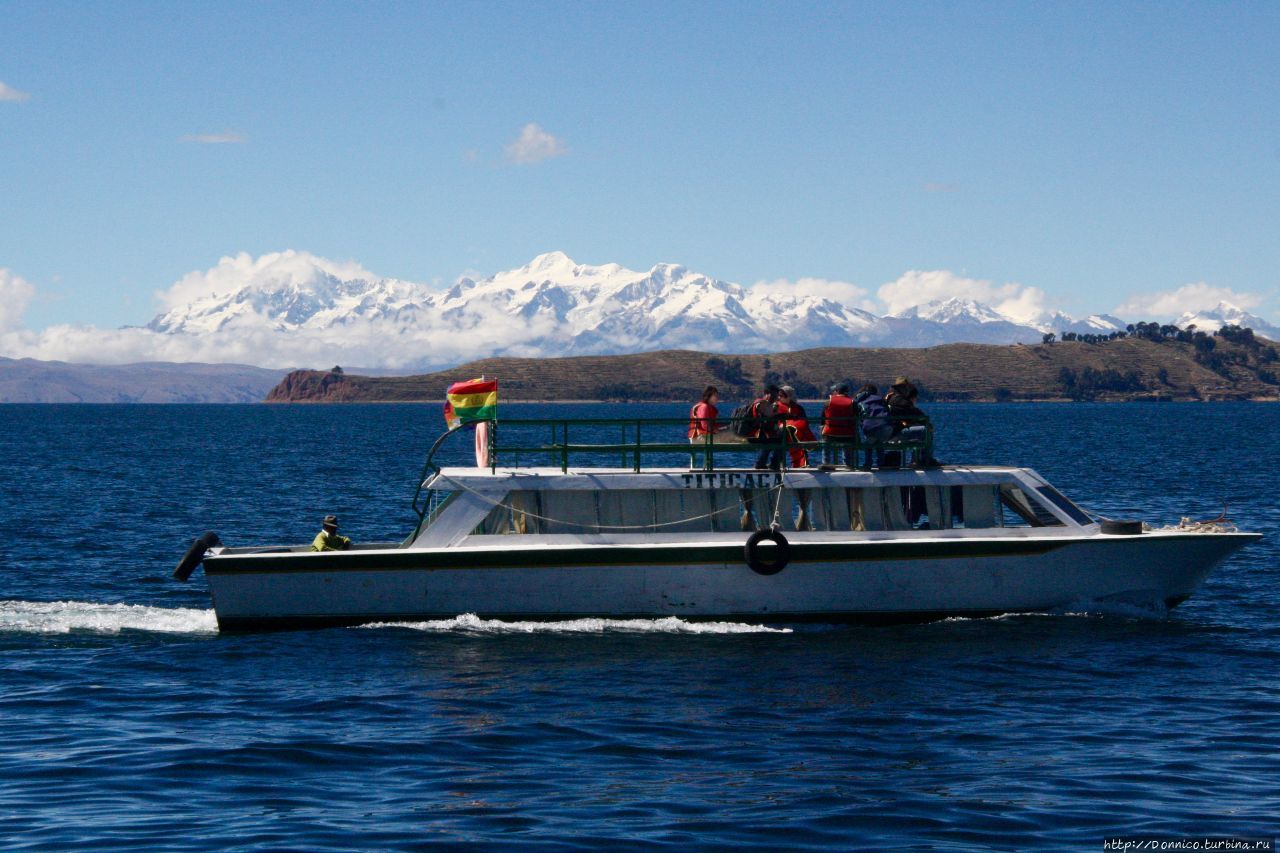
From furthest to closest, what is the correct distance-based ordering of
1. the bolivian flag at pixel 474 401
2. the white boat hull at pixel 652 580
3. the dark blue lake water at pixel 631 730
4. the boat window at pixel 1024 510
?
1. the boat window at pixel 1024 510
2. the bolivian flag at pixel 474 401
3. the white boat hull at pixel 652 580
4. the dark blue lake water at pixel 631 730

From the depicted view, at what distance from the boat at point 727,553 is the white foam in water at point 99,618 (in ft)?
3.84

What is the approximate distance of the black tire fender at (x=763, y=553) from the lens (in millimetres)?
22531

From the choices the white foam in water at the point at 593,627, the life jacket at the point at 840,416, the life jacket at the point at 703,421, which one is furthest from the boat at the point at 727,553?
the life jacket at the point at 840,416

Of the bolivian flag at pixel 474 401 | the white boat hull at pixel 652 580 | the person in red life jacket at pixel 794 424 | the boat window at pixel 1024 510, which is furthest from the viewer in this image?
the person in red life jacket at pixel 794 424

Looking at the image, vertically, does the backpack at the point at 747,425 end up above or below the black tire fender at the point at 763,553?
above

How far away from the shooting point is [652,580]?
2281 centimetres

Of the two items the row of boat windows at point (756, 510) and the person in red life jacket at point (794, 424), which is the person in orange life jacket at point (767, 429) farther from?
the row of boat windows at point (756, 510)

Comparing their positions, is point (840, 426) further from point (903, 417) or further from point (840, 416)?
point (903, 417)

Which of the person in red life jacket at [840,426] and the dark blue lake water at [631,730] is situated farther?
the person in red life jacket at [840,426]

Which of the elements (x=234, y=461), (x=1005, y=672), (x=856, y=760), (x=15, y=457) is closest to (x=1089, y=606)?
(x=1005, y=672)

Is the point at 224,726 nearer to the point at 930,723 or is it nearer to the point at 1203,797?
the point at 930,723

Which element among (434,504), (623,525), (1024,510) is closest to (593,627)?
(623,525)

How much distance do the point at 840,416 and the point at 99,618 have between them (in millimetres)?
13317

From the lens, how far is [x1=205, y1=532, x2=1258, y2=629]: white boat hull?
2270 cm
